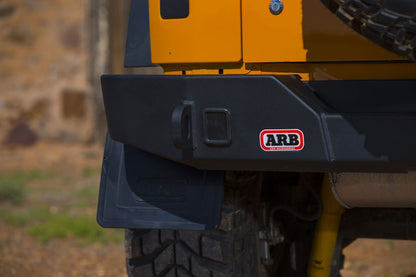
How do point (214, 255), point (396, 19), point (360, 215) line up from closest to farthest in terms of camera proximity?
point (396, 19) → point (214, 255) → point (360, 215)

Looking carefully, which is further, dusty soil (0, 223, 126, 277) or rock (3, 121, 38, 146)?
rock (3, 121, 38, 146)

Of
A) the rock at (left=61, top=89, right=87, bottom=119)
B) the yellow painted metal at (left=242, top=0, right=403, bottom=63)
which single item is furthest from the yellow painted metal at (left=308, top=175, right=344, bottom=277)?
the rock at (left=61, top=89, right=87, bottom=119)

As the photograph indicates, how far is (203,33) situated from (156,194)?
60 cm

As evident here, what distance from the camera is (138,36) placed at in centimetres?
271

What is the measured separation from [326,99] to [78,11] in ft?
28.6

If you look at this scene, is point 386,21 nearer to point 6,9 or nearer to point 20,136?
point 20,136

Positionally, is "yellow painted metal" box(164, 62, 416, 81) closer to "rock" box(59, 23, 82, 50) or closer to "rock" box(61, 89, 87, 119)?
"rock" box(61, 89, 87, 119)

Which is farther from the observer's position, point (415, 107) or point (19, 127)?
point (19, 127)

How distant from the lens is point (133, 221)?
8.32ft

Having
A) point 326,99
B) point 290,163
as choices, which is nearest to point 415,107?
point 326,99

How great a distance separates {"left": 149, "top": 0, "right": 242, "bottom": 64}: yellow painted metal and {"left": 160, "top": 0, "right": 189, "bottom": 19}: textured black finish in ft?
0.04

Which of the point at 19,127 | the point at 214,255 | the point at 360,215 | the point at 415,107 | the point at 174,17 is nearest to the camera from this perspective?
the point at 415,107

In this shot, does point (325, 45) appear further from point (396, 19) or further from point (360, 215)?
point (360, 215)

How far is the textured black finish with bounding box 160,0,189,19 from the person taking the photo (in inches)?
93.1
